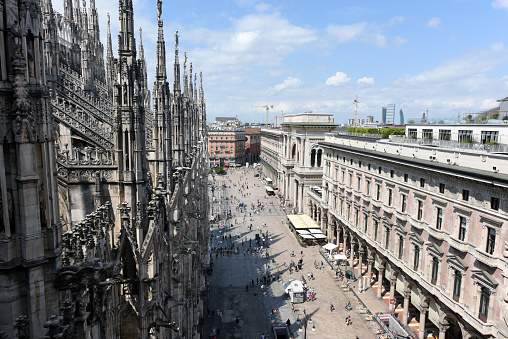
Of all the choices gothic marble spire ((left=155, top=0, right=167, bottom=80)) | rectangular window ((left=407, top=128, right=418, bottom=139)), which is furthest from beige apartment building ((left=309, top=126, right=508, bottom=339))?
gothic marble spire ((left=155, top=0, right=167, bottom=80))

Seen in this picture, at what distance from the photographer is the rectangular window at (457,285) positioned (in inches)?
986

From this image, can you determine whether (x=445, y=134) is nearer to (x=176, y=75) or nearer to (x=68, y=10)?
(x=176, y=75)

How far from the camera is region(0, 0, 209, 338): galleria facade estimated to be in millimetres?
5270

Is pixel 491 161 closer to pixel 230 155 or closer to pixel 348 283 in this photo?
pixel 348 283

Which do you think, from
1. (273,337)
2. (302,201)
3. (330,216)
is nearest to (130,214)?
(273,337)

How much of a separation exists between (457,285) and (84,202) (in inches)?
1014

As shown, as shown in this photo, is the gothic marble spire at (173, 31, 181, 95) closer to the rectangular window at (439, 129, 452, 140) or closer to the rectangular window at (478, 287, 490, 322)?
the rectangular window at (478, 287, 490, 322)

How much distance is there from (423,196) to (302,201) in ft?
134

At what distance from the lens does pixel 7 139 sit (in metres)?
5.18

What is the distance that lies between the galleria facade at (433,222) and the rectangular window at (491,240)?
0.06 metres

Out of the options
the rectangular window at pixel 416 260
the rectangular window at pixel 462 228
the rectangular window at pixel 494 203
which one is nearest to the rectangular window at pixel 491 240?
the rectangular window at pixel 494 203

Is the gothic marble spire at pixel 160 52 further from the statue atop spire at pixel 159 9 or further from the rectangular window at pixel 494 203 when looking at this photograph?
the rectangular window at pixel 494 203

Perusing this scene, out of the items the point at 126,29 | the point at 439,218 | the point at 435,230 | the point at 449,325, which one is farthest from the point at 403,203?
the point at 126,29

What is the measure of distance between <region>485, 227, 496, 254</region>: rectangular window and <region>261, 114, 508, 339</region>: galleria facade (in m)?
0.06
